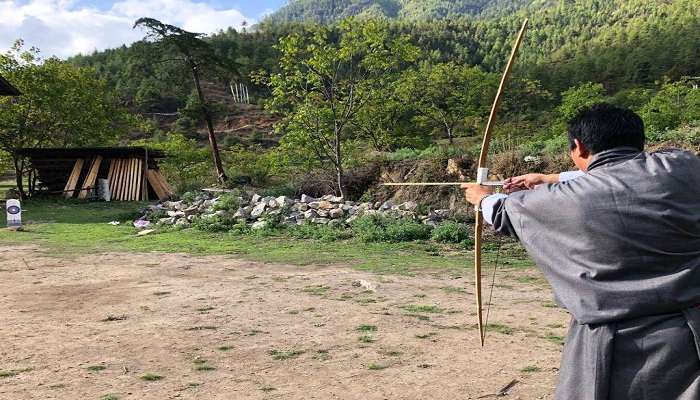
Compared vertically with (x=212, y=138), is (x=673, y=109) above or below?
below

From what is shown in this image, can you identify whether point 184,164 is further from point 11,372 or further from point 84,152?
point 11,372

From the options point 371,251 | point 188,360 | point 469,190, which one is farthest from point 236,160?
point 469,190

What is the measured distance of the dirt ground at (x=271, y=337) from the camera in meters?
3.92

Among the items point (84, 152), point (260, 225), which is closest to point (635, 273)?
point (260, 225)

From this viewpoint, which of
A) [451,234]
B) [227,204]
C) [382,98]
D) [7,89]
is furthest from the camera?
[7,89]

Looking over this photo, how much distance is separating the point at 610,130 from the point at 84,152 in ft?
75.7

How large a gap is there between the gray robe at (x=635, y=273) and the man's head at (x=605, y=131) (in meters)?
0.08

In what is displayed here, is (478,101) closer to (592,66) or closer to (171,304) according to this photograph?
(171,304)

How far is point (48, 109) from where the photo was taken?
23.3 metres

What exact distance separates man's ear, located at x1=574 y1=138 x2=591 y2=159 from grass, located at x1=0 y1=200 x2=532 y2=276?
6150 millimetres

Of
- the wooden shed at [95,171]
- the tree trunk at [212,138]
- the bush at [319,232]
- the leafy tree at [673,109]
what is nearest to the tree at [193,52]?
the tree trunk at [212,138]

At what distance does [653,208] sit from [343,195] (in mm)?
13623

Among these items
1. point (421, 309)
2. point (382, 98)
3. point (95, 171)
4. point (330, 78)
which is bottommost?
point (421, 309)

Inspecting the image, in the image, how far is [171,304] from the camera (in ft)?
20.5
